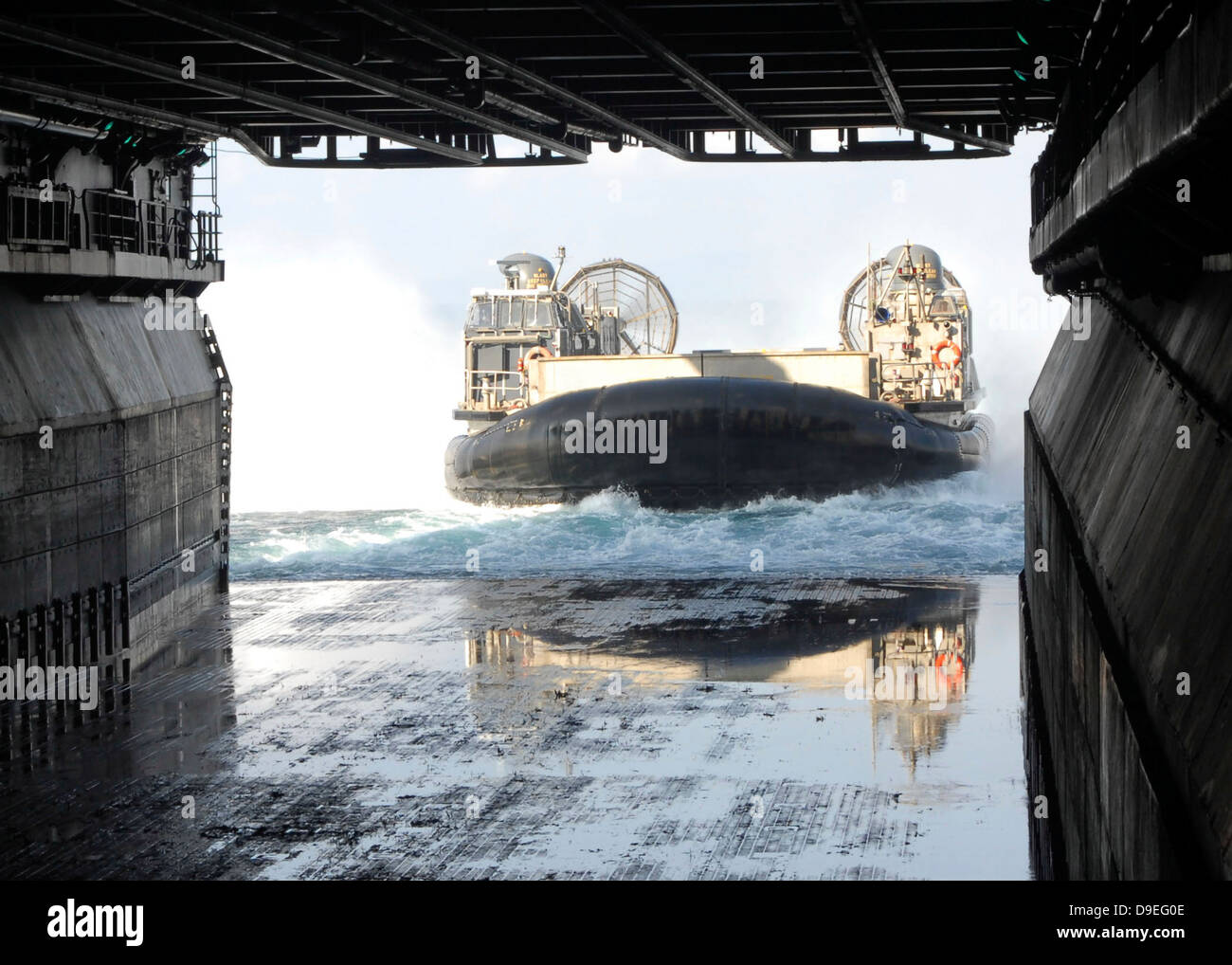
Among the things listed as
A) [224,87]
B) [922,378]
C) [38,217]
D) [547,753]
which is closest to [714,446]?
[922,378]

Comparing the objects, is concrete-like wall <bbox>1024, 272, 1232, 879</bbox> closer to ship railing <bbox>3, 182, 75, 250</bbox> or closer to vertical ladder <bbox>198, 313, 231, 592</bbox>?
ship railing <bbox>3, 182, 75, 250</bbox>

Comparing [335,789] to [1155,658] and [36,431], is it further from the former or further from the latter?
[1155,658]

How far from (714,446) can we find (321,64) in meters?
16.5

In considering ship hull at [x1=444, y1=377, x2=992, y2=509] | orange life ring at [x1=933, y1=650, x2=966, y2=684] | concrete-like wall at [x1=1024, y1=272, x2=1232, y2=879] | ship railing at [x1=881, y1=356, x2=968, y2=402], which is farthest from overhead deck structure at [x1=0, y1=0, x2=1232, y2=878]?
ship railing at [x1=881, y1=356, x2=968, y2=402]

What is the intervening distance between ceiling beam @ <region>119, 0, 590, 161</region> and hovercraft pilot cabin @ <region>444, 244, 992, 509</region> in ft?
35.8

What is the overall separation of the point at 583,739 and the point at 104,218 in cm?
903

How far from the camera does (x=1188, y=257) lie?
19.6 feet

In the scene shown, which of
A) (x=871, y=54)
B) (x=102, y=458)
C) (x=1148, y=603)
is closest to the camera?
(x=1148, y=603)

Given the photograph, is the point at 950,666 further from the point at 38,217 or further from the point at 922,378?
the point at 922,378

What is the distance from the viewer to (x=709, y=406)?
94.5ft

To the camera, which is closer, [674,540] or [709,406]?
[674,540]

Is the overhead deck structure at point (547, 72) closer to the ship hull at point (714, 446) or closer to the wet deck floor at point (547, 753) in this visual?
the wet deck floor at point (547, 753)

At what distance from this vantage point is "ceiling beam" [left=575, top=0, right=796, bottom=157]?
11883mm
